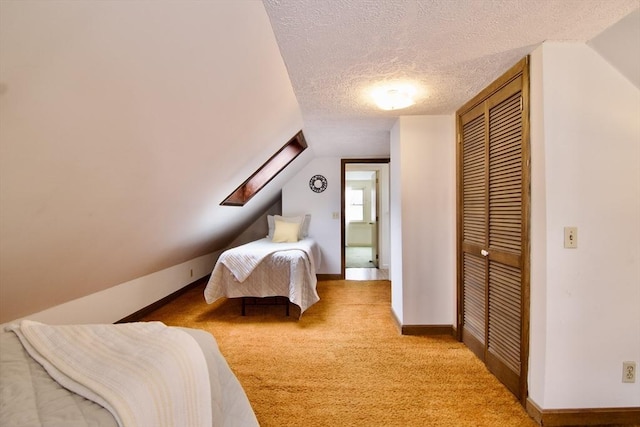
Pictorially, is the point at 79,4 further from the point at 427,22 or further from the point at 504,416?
the point at 504,416

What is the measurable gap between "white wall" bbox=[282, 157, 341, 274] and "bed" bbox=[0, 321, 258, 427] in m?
3.59

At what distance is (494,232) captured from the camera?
6.47 ft

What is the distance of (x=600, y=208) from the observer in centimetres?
150

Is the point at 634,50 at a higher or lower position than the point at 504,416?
higher

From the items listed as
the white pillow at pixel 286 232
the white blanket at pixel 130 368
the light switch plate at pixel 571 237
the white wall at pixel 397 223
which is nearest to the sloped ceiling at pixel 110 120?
the white blanket at pixel 130 368

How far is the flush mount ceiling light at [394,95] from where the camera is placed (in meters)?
2.04

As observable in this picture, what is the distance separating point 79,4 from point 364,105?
1866 mm

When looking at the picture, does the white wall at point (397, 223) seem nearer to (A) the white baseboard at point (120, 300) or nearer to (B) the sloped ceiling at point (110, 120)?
(B) the sloped ceiling at point (110, 120)

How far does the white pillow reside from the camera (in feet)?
13.7


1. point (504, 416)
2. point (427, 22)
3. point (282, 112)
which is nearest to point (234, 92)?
point (282, 112)

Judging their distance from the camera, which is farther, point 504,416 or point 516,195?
point 516,195

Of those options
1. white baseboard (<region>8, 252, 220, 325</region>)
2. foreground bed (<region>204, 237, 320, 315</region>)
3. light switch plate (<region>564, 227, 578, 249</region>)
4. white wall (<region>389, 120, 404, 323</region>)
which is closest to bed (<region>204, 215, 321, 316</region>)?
foreground bed (<region>204, 237, 320, 315</region>)

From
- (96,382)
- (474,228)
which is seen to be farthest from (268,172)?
(96,382)

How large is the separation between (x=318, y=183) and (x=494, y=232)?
302cm
